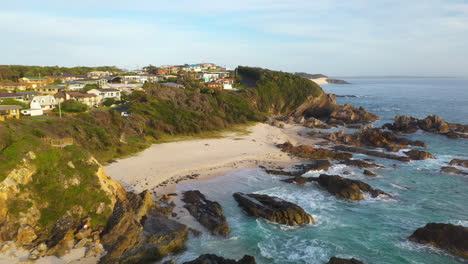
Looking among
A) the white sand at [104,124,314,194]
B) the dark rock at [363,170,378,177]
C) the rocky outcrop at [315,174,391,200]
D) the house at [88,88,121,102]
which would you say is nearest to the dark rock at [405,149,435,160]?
the dark rock at [363,170,378,177]

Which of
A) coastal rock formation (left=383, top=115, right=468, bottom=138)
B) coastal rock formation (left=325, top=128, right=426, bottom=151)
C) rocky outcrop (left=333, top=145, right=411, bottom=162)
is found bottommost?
rocky outcrop (left=333, top=145, right=411, bottom=162)

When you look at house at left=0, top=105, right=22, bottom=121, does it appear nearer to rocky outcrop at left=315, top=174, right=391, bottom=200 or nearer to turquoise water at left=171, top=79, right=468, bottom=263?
turquoise water at left=171, top=79, right=468, bottom=263

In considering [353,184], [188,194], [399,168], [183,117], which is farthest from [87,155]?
[399,168]

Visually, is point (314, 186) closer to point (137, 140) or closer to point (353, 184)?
point (353, 184)

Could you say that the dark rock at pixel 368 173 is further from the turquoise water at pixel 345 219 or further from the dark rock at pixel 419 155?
the dark rock at pixel 419 155

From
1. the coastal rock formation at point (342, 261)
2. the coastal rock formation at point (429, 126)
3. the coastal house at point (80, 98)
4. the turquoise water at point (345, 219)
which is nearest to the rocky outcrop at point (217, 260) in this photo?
the turquoise water at point (345, 219)
